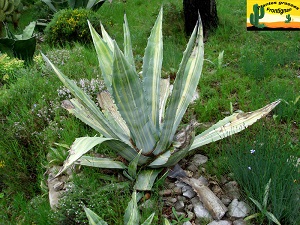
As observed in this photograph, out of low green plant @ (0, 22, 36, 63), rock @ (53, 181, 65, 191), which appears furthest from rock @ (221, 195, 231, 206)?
low green plant @ (0, 22, 36, 63)

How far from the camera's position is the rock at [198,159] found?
2812 mm

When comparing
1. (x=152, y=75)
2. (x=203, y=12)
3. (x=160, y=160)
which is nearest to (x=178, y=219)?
(x=160, y=160)

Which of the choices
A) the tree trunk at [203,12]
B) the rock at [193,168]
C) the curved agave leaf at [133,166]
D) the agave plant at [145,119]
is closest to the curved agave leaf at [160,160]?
the agave plant at [145,119]

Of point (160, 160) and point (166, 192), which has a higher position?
point (160, 160)

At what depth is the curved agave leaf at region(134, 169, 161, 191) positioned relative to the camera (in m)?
2.50

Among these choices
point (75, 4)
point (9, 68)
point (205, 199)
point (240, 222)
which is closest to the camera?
point (240, 222)

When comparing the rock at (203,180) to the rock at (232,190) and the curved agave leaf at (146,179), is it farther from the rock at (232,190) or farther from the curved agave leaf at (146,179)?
the curved agave leaf at (146,179)

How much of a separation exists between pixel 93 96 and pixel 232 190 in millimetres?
1762

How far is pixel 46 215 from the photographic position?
8.52ft

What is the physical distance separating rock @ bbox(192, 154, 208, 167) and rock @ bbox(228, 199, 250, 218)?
468 millimetres

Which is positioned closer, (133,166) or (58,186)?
(133,166)

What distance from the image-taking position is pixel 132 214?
2.20m

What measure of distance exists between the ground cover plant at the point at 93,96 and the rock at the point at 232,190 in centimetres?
13

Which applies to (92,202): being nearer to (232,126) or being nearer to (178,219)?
(178,219)
